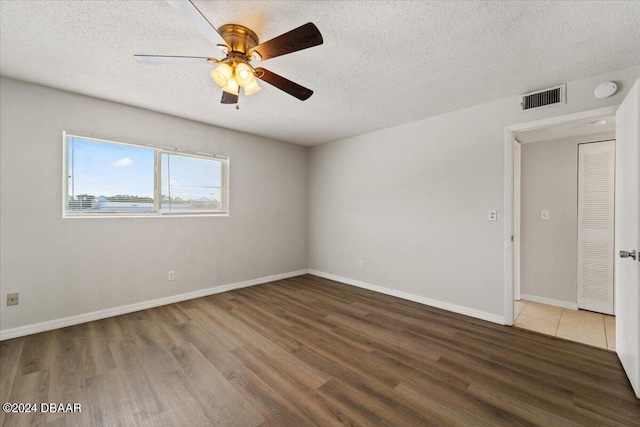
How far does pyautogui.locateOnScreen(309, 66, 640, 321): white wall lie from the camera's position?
9.78 ft

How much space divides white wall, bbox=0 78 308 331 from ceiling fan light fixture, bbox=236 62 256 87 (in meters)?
2.27

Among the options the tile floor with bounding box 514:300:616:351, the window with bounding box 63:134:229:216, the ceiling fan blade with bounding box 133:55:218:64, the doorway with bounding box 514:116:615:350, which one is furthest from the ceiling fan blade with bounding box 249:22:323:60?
the tile floor with bounding box 514:300:616:351

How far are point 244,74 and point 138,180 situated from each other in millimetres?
2442

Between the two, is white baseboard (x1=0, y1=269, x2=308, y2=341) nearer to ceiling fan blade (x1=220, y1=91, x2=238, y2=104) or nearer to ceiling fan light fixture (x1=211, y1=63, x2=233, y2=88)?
ceiling fan blade (x1=220, y1=91, x2=238, y2=104)

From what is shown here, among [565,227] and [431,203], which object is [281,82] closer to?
[431,203]

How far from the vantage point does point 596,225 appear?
3.36m

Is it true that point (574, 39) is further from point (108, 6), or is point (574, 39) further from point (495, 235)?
point (108, 6)

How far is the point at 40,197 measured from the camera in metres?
2.71

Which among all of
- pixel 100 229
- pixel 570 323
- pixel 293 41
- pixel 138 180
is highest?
pixel 293 41

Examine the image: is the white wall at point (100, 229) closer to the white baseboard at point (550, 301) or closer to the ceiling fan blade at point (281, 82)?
the ceiling fan blade at point (281, 82)

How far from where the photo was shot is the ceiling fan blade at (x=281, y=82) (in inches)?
73.9

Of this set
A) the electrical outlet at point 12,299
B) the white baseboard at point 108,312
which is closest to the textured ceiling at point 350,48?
the electrical outlet at point 12,299

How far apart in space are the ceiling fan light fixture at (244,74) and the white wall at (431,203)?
262cm

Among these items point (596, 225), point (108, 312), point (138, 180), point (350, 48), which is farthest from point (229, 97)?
point (596, 225)
